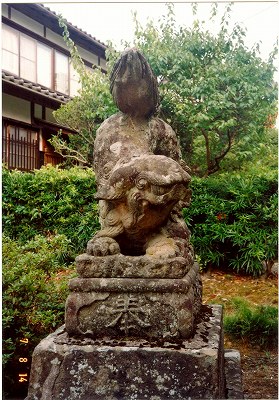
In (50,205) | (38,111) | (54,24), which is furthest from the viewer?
(54,24)

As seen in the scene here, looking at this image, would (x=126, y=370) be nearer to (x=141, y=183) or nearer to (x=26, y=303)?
(x=141, y=183)

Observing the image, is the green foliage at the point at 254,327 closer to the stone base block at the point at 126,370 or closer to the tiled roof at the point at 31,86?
the stone base block at the point at 126,370

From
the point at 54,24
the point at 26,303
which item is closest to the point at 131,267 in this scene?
the point at 26,303

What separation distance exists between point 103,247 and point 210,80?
20.3 ft

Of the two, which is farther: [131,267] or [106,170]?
[106,170]

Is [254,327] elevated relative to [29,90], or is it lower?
lower

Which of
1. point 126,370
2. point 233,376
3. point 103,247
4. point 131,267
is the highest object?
point 103,247

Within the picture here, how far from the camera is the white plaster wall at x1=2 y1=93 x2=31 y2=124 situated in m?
10.4

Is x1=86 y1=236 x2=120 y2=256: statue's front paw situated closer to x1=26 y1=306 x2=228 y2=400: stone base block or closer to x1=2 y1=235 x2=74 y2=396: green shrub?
x1=26 y1=306 x2=228 y2=400: stone base block

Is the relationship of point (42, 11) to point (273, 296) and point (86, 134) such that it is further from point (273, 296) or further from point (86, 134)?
point (273, 296)

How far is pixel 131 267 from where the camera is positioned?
2.66 metres

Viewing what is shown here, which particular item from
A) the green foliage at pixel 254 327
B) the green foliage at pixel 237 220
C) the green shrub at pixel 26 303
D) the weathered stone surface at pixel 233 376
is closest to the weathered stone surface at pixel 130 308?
the weathered stone surface at pixel 233 376

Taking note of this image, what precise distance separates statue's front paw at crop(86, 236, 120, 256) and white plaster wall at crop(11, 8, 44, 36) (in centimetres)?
961

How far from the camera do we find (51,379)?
2.51 metres
